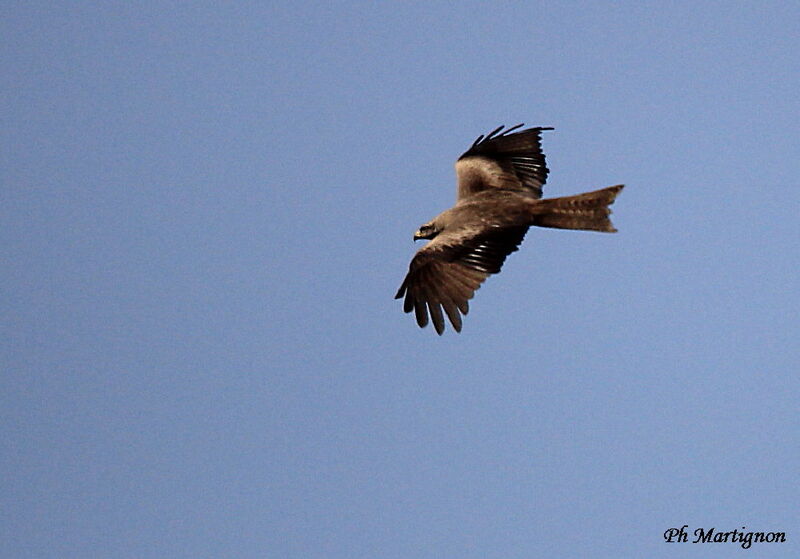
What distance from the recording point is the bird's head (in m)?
16.9

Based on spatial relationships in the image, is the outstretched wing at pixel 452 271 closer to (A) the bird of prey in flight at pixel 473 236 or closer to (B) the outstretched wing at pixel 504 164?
(A) the bird of prey in flight at pixel 473 236

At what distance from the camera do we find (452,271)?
1572 centimetres

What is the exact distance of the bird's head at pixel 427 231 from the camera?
55.4 ft

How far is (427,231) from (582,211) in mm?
2582

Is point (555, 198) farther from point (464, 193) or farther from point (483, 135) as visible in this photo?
point (483, 135)

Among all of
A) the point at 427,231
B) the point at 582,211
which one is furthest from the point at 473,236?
the point at 582,211

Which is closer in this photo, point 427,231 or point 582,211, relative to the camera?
point 582,211

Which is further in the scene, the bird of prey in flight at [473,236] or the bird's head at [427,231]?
the bird's head at [427,231]

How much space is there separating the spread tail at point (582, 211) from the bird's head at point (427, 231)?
178cm

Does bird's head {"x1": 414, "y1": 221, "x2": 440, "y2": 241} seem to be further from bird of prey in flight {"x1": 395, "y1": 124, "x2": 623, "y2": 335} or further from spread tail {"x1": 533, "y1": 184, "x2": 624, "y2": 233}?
spread tail {"x1": 533, "y1": 184, "x2": 624, "y2": 233}

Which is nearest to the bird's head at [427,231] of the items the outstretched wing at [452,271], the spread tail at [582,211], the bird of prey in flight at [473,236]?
the bird of prey in flight at [473,236]

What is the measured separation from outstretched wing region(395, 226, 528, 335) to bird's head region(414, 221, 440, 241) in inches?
29.1

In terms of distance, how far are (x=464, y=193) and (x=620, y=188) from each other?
3.01 meters

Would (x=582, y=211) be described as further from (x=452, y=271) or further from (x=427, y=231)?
(x=427, y=231)
